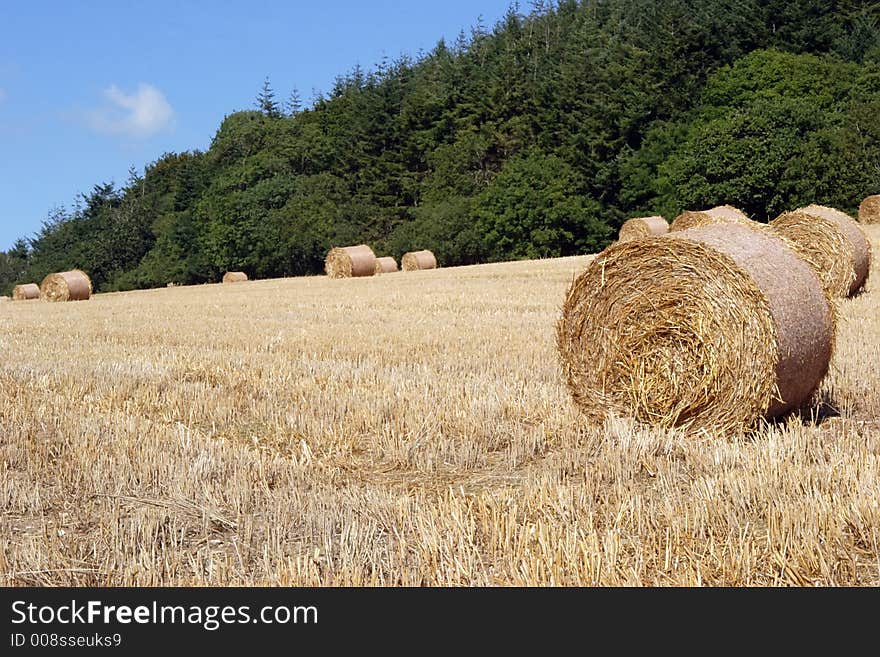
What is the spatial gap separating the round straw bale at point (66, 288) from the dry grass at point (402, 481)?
2123 centimetres

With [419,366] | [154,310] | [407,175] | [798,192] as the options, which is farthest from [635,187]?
[419,366]

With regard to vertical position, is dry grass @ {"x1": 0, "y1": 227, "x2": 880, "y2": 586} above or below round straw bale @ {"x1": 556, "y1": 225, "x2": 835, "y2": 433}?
below

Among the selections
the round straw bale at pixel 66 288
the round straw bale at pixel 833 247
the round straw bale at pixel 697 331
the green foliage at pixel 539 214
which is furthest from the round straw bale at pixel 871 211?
the round straw bale at pixel 697 331

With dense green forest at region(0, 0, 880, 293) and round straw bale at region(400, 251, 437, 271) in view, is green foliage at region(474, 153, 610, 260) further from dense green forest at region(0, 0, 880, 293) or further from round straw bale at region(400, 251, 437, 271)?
round straw bale at region(400, 251, 437, 271)

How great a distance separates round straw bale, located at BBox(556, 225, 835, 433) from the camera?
6891 mm

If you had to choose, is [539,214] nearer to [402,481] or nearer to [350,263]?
[350,263]

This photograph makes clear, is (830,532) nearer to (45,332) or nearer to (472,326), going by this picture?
(472,326)

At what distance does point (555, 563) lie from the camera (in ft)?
12.6

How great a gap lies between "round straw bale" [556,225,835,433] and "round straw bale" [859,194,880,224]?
30.3 meters

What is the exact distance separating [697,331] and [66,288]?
27.5m

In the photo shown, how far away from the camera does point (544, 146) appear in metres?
59.3

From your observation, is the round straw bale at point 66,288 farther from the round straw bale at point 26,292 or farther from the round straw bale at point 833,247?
the round straw bale at point 833,247

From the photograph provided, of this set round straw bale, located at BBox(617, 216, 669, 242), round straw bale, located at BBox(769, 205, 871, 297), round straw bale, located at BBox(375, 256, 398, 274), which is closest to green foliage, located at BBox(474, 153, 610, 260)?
round straw bale, located at BBox(375, 256, 398, 274)

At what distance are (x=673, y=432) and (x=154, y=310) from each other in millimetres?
17936
